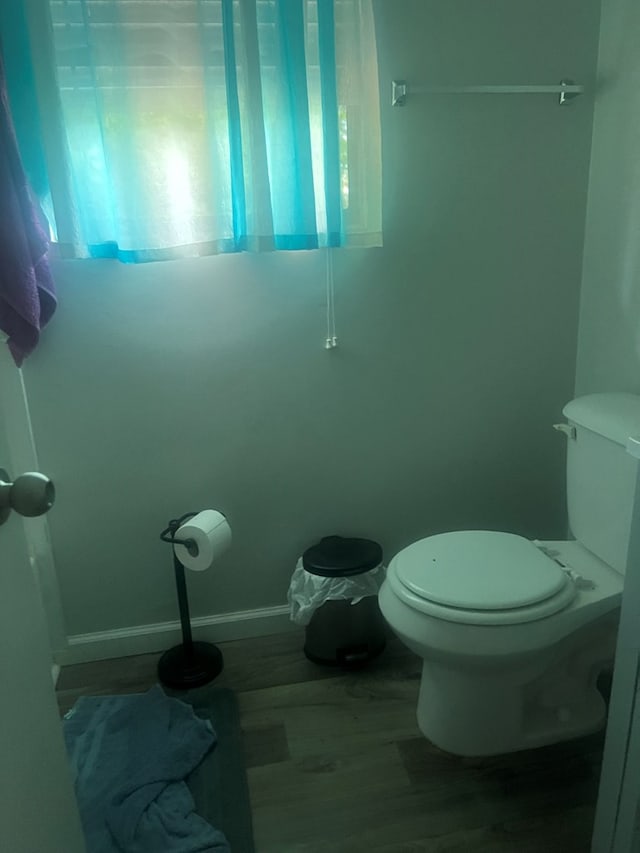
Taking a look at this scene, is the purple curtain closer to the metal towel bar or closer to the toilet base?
the metal towel bar

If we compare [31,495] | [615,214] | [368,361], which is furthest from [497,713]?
[615,214]

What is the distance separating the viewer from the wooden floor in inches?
51.5

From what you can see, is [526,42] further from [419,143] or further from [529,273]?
[529,273]

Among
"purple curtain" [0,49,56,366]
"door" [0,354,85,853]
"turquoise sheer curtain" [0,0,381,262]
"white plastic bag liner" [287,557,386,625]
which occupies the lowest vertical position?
"white plastic bag liner" [287,557,386,625]

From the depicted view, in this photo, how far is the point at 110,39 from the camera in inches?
57.2

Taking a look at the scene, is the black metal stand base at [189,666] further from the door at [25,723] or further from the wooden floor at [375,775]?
the door at [25,723]

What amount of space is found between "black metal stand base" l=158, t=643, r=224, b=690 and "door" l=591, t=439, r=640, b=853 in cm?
108

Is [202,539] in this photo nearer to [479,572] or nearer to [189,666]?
[189,666]

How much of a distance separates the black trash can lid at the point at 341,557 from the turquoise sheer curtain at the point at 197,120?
89 cm

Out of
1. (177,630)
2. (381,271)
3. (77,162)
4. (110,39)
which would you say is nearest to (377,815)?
(177,630)

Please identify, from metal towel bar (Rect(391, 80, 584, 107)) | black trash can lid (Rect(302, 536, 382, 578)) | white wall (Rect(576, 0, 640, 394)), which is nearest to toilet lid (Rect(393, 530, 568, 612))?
black trash can lid (Rect(302, 536, 382, 578))

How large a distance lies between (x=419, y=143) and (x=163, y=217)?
75cm

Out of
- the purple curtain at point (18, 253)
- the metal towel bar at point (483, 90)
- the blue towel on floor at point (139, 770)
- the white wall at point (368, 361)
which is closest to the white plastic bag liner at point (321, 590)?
the white wall at point (368, 361)

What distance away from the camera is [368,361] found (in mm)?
1835
